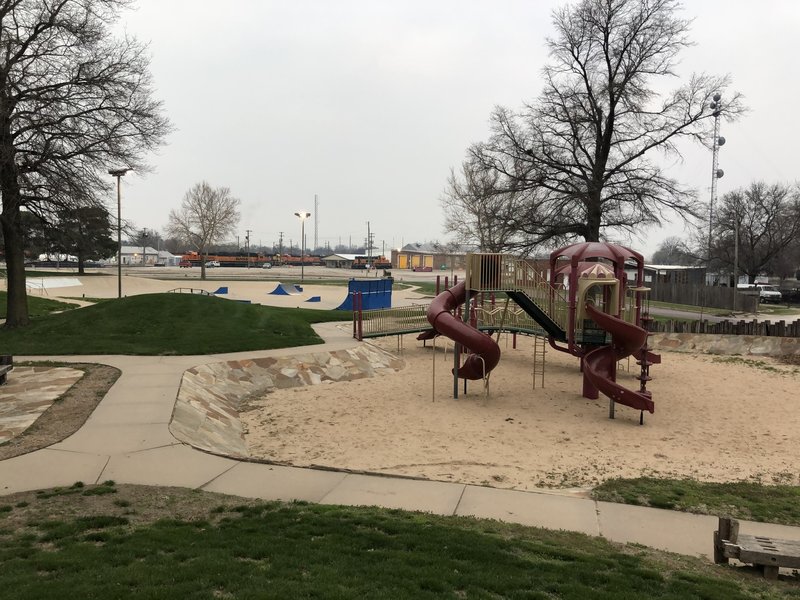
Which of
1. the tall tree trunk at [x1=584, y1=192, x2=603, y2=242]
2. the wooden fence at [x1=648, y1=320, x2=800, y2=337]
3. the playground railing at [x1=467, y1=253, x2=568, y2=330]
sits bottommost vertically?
the wooden fence at [x1=648, y1=320, x2=800, y2=337]

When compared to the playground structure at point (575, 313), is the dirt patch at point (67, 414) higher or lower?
lower

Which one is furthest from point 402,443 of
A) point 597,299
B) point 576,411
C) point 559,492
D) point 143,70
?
point 143,70

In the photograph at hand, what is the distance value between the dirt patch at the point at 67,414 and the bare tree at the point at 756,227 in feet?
195

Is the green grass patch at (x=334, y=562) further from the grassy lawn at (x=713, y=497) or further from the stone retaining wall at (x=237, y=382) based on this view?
the stone retaining wall at (x=237, y=382)

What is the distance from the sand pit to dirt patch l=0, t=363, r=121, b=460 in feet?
11.4

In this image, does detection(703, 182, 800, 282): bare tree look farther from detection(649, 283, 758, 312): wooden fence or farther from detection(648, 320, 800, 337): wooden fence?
detection(648, 320, 800, 337): wooden fence

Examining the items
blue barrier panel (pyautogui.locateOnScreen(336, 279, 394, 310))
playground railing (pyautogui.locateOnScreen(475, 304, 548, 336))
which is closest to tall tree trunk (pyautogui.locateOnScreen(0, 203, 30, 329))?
blue barrier panel (pyautogui.locateOnScreen(336, 279, 394, 310))

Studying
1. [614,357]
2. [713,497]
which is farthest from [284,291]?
[713,497]

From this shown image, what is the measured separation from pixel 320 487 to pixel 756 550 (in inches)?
217

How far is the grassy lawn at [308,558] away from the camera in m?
4.69

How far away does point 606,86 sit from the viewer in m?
29.4

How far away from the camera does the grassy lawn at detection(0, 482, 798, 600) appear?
4688 mm

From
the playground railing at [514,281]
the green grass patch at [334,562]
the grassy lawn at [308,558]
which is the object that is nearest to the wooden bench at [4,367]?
the grassy lawn at [308,558]

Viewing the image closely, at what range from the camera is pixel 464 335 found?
16.0 meters
